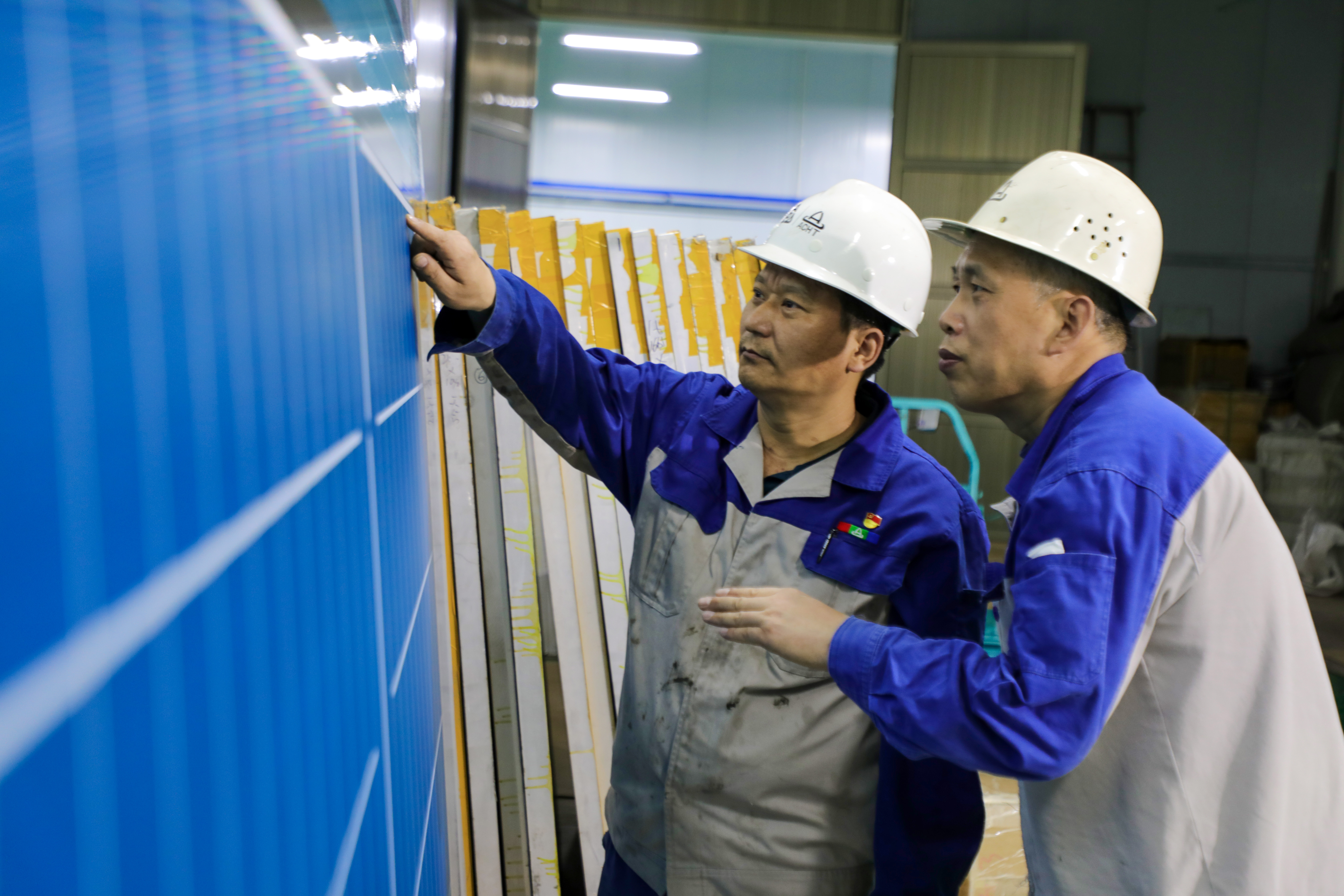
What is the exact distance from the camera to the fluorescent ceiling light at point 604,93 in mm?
9148

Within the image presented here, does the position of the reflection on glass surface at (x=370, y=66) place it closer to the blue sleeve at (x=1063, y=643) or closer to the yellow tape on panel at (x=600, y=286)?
the blue sleeve at (x=1063, y=643)

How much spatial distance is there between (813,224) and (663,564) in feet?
2.59

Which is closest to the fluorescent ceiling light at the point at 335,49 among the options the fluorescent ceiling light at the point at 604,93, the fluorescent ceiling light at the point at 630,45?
the fluorescent ceiling light at the point at 630,45

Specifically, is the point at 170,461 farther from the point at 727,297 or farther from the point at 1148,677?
the point at 727,297

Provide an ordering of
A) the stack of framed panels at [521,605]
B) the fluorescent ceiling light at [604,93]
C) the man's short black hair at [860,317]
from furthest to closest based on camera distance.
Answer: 1. the fluorescent ceiling light at [604,93]
2. the stack of framed panels at [521,605]
3. the man's short black hair at [860,317]

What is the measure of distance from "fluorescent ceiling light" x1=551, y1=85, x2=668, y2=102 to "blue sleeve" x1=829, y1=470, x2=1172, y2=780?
8873 mm

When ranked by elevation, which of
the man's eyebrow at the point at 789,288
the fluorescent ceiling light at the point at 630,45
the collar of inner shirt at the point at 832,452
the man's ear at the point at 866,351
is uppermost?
the fluorescent ceiling light at the point at 630,45

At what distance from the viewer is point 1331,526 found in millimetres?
7203

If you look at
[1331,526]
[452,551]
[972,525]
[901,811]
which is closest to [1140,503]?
[972,525]

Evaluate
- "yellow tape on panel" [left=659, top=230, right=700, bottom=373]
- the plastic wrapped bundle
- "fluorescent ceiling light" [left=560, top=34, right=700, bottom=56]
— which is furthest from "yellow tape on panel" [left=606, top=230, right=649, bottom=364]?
the plastic wrapped bundle

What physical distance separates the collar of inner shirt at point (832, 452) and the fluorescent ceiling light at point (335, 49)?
1041 millimetres

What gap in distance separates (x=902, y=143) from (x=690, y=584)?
7821mm

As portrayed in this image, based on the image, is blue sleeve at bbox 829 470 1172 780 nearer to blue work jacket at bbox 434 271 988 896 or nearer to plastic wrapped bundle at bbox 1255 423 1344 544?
blue work jacket at bbox 434 271 988 896

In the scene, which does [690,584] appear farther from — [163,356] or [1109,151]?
[1109,151]
